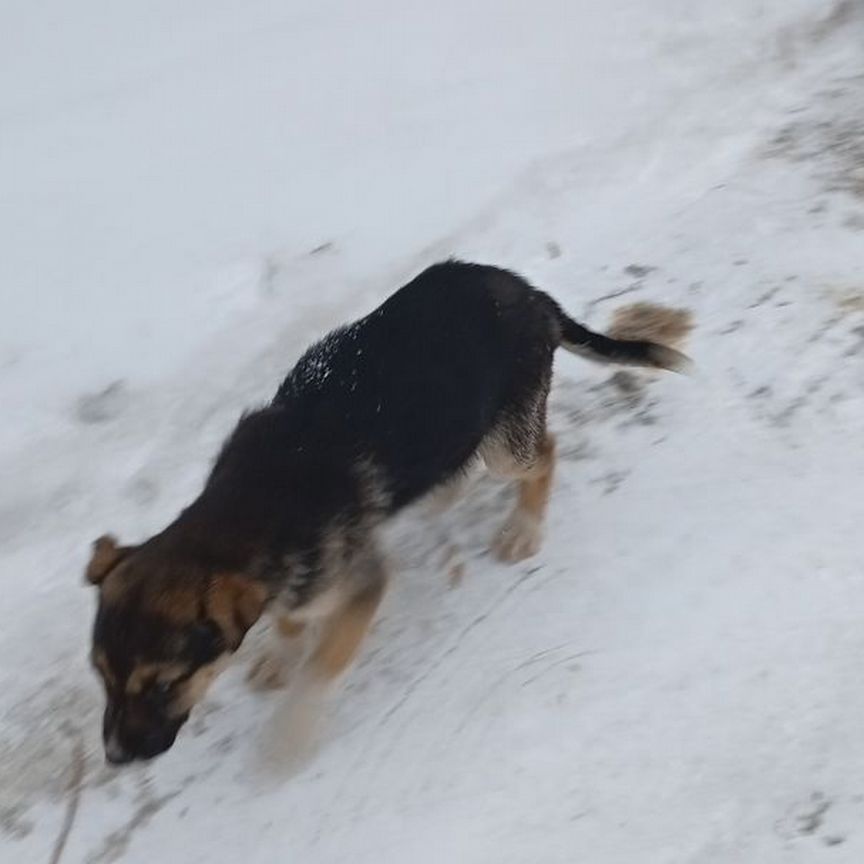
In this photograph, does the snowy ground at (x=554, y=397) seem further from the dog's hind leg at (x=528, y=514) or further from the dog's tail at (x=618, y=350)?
the dog's tail at (x=618, y=350)

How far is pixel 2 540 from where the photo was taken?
4809 mm

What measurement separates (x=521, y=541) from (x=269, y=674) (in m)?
0.96

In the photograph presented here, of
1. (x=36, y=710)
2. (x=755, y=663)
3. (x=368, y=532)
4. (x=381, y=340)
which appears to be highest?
(x=381, y=340)

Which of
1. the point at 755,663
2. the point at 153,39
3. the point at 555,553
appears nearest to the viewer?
the point at 755,663

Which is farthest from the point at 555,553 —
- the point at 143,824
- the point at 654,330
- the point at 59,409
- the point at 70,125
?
the point at 70,125

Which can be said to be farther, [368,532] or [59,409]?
[59,409]

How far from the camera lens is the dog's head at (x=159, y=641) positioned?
3188 mm

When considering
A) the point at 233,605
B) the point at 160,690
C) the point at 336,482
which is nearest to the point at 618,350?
the point at 336,482

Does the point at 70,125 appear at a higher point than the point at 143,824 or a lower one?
higher

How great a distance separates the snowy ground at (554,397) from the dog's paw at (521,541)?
6cm

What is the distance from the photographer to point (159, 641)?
10.5 feet

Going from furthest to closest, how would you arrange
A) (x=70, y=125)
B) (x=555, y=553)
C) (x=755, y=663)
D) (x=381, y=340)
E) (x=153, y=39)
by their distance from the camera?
(x=153, y=39), (x=70, y=125), (x=555, y=553), (x=381, y=340), (x=755, y=663)

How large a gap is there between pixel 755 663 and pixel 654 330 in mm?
1809

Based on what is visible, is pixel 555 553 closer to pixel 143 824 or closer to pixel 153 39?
pixel 143 824
